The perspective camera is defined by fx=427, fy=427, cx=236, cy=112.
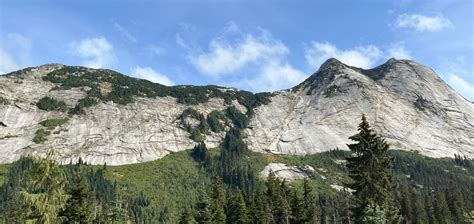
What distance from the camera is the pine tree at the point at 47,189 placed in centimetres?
3206

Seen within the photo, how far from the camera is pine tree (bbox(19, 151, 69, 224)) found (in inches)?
1262

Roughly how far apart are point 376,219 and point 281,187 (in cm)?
5531

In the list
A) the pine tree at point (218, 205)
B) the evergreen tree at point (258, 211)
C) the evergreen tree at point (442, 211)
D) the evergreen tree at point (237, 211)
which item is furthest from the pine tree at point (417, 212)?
the pine tree at point (218, 205)

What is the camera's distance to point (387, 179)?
42.7 meters

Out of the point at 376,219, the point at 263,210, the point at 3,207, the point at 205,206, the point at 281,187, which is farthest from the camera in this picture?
the point at 3,207

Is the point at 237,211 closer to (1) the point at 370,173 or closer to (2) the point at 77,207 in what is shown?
(2) the point at 77,207

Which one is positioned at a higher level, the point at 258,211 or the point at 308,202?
the point at 308,202

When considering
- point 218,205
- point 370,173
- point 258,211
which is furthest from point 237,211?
point 370,173

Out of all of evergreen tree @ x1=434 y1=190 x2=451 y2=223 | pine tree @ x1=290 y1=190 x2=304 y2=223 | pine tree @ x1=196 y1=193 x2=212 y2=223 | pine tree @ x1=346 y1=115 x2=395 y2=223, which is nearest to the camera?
pine tree @ x1=346 y1=115 x2=395 y2=223

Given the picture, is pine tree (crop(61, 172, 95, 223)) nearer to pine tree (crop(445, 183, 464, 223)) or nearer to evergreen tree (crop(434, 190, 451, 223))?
evergreen tree (crop(434, 190, 451, 223))

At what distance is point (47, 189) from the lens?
108 feet

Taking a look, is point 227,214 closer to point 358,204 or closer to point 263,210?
point 263,210

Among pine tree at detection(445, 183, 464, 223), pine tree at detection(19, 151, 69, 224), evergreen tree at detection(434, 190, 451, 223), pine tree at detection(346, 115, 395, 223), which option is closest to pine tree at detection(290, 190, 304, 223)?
pine tree at detection(346, 115, 395, 223)

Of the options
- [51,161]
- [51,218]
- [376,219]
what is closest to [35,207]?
[51,218]
